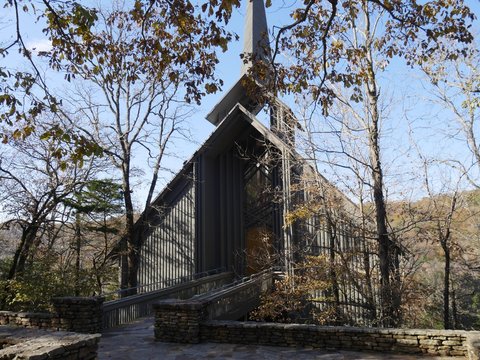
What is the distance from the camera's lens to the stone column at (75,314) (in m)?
9.14

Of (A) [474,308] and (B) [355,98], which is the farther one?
(A) [474,308]

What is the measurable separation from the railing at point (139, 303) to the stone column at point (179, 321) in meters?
2.01

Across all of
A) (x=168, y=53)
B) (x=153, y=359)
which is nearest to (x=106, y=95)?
(x=168, y=53)

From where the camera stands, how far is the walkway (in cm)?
739

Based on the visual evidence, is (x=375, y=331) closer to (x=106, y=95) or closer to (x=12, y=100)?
(x=12, y=100)

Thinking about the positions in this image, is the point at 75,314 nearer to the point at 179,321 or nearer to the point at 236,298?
the point at 179,321

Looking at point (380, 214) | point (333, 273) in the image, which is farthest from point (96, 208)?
point (380, 214)

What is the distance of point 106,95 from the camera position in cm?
1814

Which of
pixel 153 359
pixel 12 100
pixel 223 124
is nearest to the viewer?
pixel 12 100

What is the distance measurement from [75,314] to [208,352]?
3228 millimetres

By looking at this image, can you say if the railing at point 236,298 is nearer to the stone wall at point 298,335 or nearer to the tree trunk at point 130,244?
the stone wall at point 298,335

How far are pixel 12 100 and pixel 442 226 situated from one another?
1169 cm

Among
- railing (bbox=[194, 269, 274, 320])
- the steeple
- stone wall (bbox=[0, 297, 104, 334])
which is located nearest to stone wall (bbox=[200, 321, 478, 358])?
railing (bbox=[194, 269, 274, 320])

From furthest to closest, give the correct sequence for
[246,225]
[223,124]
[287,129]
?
[246,225], [223,124], [287,129]
